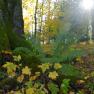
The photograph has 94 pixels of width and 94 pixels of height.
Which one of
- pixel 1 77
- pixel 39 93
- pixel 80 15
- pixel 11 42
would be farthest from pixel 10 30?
pixel 80 15

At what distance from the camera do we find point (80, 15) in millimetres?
34125

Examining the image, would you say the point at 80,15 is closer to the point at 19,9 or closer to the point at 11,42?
the point at 19,9

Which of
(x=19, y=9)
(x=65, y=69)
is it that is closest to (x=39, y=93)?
(x=65, y=69)

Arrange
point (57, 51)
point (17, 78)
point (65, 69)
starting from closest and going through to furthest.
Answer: point (17, 78) → point (65, 69) → point (57, 51)

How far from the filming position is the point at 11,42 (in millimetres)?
7617

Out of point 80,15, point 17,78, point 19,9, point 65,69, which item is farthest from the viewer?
point 80,15

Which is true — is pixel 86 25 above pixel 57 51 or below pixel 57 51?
below

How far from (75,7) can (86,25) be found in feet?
8.76

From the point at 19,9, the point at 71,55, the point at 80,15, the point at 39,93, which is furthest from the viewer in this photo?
Answer: the point at 80,15

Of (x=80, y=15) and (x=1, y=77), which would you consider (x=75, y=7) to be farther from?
(x=1, y=77)

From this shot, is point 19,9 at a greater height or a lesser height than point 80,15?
greater

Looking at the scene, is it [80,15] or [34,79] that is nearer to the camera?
[34,79]

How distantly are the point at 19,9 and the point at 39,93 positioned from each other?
19.5 feet

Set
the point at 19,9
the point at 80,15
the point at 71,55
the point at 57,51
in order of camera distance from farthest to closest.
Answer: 1. the point at 80,15
2. the point at 19,9
3. the point at 57,51
4. the point at 71,55
